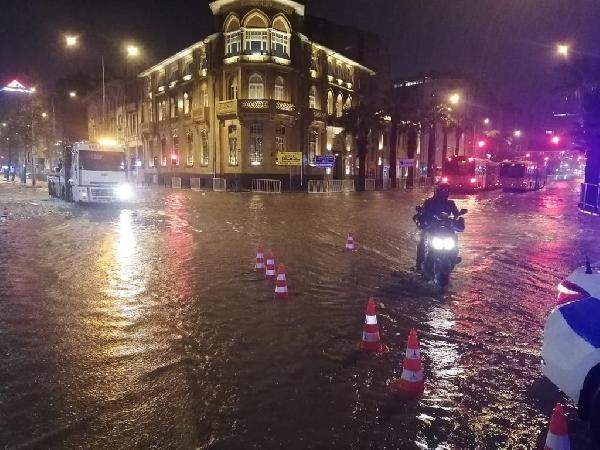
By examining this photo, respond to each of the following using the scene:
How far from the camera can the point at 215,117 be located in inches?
1982

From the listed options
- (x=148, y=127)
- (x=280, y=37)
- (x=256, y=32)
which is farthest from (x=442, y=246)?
(x=148, y=127)

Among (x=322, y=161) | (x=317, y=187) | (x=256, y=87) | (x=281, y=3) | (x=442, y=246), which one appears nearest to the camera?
(x=442, y=246)

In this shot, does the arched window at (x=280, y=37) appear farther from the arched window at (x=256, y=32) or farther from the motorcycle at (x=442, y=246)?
the motorcycle at (x=442, y=246)

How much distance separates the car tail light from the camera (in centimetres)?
417

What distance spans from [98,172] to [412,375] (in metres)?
25.2

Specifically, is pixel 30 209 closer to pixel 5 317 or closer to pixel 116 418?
pixel 5 317

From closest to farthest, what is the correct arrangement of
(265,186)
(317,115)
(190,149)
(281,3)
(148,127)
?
(265,186), (281,3), (317,115), (190,149), (148,127)

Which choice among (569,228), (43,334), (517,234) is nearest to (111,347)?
(43,334)

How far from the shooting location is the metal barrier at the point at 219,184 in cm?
4674

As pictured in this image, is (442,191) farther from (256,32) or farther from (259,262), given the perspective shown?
(256,32)

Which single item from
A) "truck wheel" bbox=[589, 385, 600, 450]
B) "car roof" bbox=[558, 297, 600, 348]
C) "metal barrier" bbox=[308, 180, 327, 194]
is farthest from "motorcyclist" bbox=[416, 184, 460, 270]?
"metal barrier" bbox=[308, 180, 327, 194]

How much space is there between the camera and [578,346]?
3848 mm

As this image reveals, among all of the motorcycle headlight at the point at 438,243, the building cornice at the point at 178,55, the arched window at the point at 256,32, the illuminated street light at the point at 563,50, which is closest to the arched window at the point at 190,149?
the building cornice at the point at 178,55

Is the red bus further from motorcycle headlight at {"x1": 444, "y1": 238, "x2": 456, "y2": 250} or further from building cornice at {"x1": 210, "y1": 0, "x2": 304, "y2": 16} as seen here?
motorcycle headlight at {"x1": 444, "y1": 238, "x2": 456, "y2": 250}
